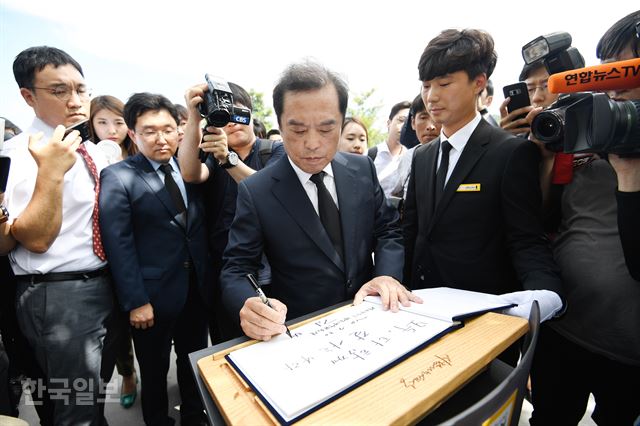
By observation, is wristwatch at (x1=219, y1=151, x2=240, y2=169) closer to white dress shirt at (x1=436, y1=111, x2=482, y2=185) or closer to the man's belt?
the man's belt

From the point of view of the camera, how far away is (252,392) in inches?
26.0

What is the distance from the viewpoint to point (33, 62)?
1.82 m

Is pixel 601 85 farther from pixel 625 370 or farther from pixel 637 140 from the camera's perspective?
pixel 625 370

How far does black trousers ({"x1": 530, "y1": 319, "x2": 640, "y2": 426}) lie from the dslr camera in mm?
1988

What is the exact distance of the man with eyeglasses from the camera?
1571 mm

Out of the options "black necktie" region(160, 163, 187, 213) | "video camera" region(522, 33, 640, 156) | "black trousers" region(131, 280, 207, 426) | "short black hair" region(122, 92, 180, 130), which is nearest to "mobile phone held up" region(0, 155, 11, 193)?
"black necktie" region(160, 163, 187, 213)

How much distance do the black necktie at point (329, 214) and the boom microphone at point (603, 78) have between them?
954mm

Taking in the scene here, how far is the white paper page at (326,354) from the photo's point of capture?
62 cm

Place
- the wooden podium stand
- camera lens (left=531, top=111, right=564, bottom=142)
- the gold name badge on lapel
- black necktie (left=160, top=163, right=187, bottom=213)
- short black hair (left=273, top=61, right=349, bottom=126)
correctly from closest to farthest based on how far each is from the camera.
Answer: the wooden podium stand < camera lens (left=531, top=111, right=564, bottom=142) < short black hair (left=273, top=61, right=349, bottom=126) < the gold name badge on lapel < black necktie (left=160, top=163, right=187, bottom=213)

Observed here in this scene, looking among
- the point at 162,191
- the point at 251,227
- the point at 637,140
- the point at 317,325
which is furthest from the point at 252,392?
the point at 162,191

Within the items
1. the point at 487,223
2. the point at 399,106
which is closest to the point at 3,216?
the point at 487,223

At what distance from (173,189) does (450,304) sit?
194 cm

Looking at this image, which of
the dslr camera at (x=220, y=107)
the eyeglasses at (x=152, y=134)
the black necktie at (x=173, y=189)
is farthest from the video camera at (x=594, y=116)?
the eyeglasses at (x=152, y=134)

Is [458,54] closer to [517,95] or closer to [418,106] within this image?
[517,95]
